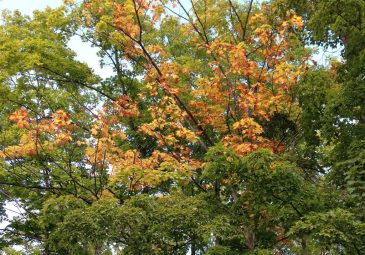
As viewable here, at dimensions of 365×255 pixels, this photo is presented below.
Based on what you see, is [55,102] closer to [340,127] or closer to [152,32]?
[152,32]

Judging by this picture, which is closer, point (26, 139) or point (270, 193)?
point (270, 193)

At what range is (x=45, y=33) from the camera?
13398mm

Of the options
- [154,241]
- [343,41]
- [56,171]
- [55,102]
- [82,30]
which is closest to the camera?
[154,241]

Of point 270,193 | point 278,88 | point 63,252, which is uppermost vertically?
point 278,88

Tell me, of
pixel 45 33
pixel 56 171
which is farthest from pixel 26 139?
pixel 45 33

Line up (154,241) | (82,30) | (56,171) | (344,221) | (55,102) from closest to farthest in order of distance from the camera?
(344,221) < (154,241) < (56,171) < (55,102) < (82,30)

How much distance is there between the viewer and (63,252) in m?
11.6

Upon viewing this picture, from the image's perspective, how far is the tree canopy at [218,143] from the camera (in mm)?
6590

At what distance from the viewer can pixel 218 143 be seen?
22.7 feet

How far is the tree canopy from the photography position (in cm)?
659

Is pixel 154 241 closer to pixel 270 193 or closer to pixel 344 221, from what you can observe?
pixel 270 193

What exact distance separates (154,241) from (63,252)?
19.4ft

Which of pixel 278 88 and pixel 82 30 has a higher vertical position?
pixel 82 30

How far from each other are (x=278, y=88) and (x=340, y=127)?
2.19 metres
